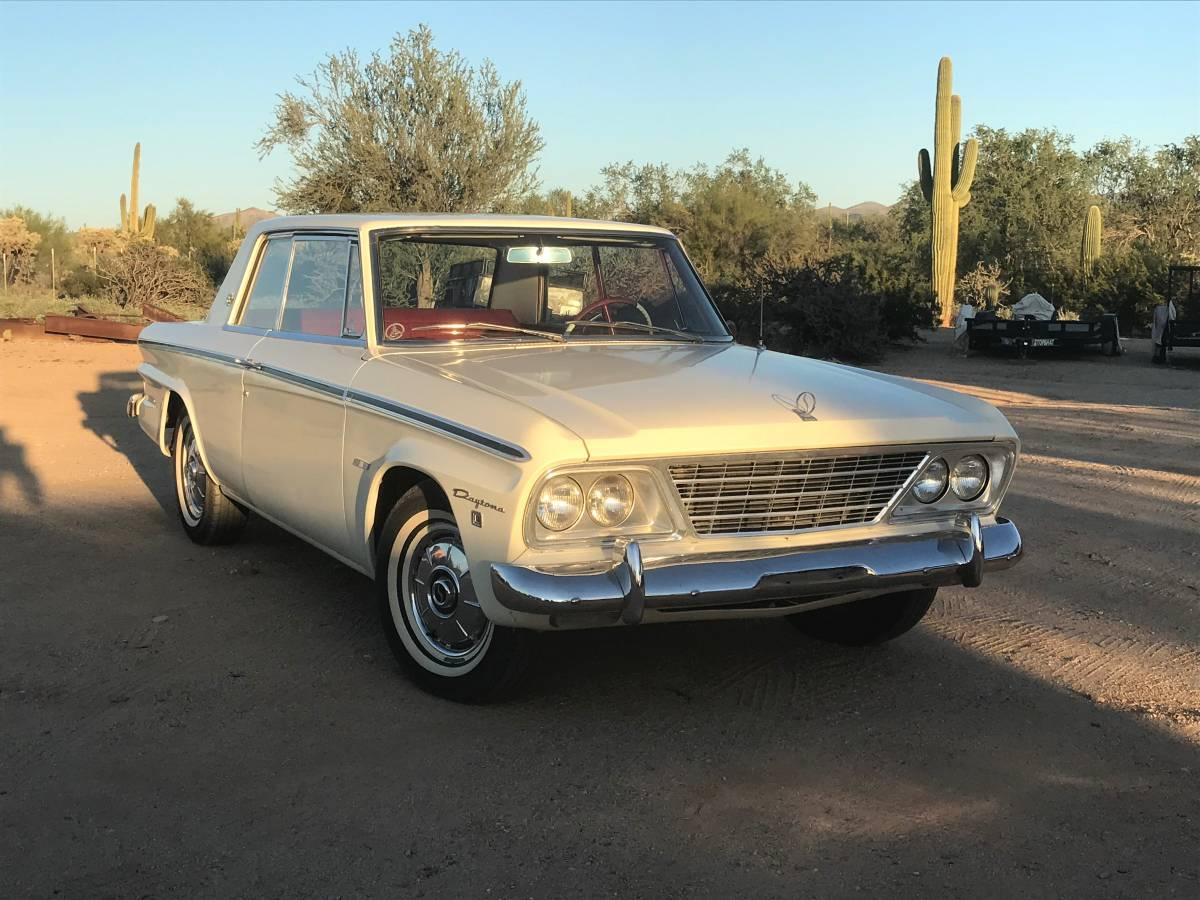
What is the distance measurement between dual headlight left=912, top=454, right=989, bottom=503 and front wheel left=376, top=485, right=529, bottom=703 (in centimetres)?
138

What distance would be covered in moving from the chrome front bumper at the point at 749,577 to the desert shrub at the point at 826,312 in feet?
45.7

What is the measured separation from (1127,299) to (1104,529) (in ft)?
63.3

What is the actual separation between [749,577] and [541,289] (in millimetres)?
2006

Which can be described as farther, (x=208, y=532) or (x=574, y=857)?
(x=208, y=532)

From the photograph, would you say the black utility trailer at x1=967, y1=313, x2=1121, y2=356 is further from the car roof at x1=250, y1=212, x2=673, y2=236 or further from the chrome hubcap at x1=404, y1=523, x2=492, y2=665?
the chrome hubcap at x1=404, y1=523, x2=492, y2=665

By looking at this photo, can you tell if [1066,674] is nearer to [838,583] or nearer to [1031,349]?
[838,583]

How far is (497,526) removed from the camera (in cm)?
322

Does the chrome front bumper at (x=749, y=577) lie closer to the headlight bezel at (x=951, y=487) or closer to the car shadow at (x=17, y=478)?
the headlight bezel at (x=951, y=487)

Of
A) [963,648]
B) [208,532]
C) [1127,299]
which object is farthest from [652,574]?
[1127,299]

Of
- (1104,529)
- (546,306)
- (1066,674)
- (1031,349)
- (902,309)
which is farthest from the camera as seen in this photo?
(902,309)

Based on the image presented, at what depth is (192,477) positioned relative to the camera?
589 centimetres

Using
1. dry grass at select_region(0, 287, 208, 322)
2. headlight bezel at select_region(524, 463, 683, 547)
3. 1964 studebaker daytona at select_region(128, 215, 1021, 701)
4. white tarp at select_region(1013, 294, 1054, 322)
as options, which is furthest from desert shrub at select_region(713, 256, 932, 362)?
headlight bezel at select_region(524, 463, 683, 547)

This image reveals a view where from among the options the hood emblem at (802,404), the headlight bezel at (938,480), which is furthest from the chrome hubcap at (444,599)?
the headlight bezel at (938,480)

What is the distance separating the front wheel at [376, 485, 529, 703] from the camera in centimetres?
358
